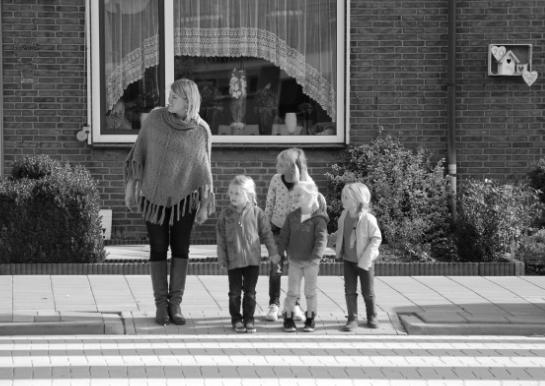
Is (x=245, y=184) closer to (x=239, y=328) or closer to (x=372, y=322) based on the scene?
(x=239, y=328)

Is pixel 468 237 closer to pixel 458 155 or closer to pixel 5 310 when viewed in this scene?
pixel 458 155

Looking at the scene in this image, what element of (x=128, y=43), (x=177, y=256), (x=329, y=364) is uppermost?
(x=128, y=43)

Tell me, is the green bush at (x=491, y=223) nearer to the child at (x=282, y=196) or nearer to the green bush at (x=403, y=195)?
the green bush at (x=403, y=195)

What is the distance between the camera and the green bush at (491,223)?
12.5 m

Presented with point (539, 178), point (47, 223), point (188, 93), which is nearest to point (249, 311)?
point (188, 93)

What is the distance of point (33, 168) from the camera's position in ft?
41.1

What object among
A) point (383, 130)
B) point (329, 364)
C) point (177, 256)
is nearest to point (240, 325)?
point (177, 256)

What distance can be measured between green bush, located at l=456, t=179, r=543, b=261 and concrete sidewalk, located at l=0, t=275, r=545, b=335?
497 mm

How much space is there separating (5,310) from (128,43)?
5082mm

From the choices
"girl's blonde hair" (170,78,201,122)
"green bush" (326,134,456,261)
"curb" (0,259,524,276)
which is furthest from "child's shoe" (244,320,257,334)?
"green bush" (326,134,456,261)

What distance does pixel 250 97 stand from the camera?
1440 cm

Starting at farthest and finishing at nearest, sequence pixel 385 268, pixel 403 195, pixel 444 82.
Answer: pixel 444 82 < pixel 403 195 < pixel 385 268

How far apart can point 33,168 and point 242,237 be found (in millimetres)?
3921

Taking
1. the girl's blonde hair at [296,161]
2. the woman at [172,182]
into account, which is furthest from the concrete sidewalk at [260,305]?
the girl's blonde hair at [296,161]
